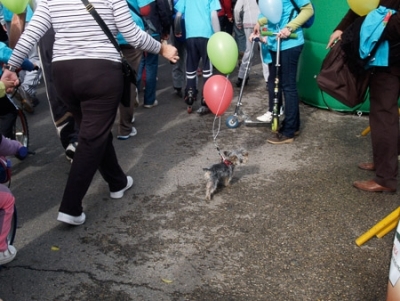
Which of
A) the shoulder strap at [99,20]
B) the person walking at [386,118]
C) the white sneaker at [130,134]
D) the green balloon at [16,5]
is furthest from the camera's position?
the white sneaker at [130,134]

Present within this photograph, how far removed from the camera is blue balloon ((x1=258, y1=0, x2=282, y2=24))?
15.8 feet

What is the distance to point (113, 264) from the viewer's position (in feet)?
10.7

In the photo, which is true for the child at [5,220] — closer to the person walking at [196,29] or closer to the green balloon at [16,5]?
the green balloon at [16,5]

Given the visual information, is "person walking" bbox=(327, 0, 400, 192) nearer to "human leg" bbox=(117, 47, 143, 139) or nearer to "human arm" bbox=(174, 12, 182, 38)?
"human leg" bbox=(117, 47, 143, 139)

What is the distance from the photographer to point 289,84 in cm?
525

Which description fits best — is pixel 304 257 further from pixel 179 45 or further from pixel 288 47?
pixel 179 45

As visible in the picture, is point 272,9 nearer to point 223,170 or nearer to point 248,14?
point 223,170

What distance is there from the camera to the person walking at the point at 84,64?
3.39 m

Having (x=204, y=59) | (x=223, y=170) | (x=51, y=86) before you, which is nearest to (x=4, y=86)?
(x=51, y=86)

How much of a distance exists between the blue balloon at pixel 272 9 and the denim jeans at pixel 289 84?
0.39 meters

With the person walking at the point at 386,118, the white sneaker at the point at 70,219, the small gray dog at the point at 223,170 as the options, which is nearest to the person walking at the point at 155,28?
the small gray dog at the point at 223,170

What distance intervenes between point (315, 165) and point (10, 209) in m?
3.09

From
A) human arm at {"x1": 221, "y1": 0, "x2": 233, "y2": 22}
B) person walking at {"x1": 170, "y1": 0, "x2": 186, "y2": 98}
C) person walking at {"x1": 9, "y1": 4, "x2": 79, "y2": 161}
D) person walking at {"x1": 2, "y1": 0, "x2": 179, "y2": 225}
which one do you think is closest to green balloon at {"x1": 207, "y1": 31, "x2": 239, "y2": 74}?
person walking at {"x1": 2, "y1": 0, "x2": 179, "y2": 225}

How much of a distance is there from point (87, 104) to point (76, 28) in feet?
1.84
